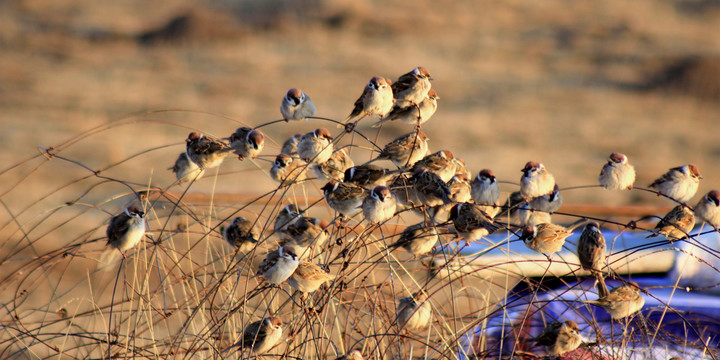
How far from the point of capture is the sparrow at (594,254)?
1771mm

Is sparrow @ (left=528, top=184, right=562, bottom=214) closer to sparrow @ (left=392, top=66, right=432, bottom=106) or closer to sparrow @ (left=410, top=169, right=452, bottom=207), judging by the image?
sparrow @ (left=410, top=169, right=452, bottom=207)

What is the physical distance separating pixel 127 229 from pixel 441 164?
3.16ft

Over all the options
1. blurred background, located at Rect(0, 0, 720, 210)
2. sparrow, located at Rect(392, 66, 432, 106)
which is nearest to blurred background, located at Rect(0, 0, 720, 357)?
blurred background, located at Rect(0, 0, 720, 210)

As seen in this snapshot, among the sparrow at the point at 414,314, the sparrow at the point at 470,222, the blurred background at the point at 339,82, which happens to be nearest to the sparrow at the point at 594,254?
the sparrow at the point at 470,222

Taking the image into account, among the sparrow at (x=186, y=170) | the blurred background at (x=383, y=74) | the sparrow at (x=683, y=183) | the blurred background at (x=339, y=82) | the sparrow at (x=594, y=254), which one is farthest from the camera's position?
the blurred background at (x=383, y=74)

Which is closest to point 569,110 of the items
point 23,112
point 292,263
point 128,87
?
point 128,87

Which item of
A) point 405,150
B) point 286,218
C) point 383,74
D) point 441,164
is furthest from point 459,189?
point 383,74

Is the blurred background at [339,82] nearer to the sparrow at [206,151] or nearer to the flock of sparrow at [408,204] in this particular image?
the sparrow at [206,151]

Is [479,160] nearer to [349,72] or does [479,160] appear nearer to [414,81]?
[349,72]

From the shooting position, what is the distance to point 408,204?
2.01 m

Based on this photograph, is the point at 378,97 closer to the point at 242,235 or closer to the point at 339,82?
the point at 242,235

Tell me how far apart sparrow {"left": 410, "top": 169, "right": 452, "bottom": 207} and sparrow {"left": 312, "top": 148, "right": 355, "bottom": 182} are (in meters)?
0.23

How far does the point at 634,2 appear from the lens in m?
11.6

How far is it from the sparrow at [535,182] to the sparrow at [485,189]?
0.69 ft
